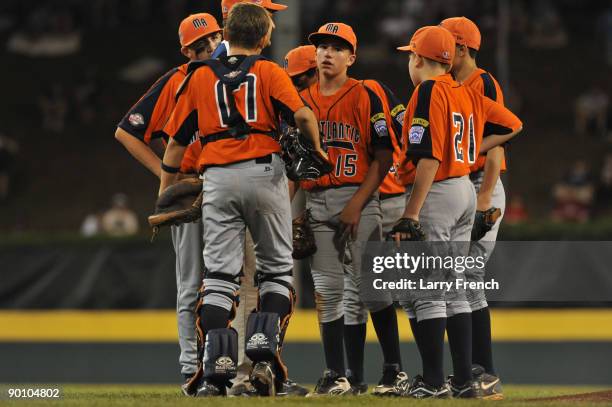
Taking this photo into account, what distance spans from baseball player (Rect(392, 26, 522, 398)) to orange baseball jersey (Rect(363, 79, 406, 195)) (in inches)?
13.2

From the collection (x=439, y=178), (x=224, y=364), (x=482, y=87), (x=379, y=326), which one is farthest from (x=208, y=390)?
(x=482, y=87)


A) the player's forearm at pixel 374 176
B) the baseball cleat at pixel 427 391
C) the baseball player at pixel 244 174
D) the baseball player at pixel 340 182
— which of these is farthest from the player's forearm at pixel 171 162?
the baseball cleat at pixel 427 391

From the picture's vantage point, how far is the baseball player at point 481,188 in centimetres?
662

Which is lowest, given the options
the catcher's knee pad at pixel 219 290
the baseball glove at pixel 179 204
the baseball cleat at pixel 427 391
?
the baseball cleat at pixel 427 391

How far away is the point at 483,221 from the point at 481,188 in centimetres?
22

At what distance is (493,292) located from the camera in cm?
727

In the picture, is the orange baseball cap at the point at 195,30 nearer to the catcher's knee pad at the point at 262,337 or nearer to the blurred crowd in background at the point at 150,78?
the catcher's knee pad at the point at 262,337

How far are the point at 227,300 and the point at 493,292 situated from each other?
6.84ft

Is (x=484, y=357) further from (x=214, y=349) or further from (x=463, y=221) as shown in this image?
(x=214, y=349)

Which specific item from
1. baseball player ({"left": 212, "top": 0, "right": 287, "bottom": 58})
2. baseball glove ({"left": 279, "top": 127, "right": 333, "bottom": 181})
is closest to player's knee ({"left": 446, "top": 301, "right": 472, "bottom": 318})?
baseball glove ({"left": 279, "top": 127, "right": 333, "bottom": 181})

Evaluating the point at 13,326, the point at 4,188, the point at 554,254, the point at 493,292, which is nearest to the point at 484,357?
the point at 493,292

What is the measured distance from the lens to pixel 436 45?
6.30m

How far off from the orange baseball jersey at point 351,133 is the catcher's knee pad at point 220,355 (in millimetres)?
1274

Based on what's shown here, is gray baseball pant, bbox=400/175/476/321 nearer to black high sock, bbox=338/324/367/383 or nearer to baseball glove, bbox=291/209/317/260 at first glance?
black high sock, bbox=338/324/367/383
